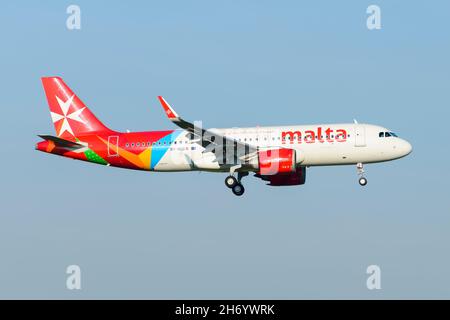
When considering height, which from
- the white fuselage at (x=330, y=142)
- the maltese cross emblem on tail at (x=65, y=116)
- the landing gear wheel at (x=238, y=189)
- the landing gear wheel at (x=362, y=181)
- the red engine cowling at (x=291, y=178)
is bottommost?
the landing gear wheel at (x=238, y=189)

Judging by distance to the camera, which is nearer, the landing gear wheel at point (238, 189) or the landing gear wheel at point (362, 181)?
the landing gear wheel at point (362, 181)

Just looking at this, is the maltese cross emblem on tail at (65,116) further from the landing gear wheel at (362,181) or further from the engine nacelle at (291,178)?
the landing gear wheel at (362,181)

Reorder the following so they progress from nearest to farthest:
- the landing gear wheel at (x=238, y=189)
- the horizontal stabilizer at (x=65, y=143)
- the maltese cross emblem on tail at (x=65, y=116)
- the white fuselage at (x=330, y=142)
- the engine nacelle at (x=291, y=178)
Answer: the white fuselage at (x=330, y=142), the landing gear wheel at (x=238, y=189), the horizontal stabilizer at (x=65, y=143), the engine nacelle at (x=291, y=178), the maltese cross emblem on tail at (x=65, y=116)

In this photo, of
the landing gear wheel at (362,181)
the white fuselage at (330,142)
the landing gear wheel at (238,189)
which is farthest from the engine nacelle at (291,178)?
the landing gear wheel at (362,181)

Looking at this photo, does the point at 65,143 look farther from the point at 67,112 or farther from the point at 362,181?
the point at 362,181

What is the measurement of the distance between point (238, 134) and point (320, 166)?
6.38 metres

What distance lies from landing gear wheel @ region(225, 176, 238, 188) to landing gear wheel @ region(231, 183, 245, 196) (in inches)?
9.5

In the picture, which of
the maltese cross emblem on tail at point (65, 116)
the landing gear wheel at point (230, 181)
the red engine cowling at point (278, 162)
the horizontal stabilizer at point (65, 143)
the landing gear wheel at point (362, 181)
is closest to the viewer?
the red engine cowling at point (278, 162)

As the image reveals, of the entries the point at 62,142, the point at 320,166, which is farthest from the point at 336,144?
the point at 62,142

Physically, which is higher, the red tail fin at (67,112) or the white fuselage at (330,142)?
the red tail fin at (67,112)

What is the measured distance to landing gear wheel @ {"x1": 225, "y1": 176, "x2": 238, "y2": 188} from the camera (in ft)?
251

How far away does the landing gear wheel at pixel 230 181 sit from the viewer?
251 ft

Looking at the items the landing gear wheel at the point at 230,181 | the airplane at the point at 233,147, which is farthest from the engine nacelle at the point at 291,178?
the landing gear wheel at the point at 230,181

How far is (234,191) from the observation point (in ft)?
252
